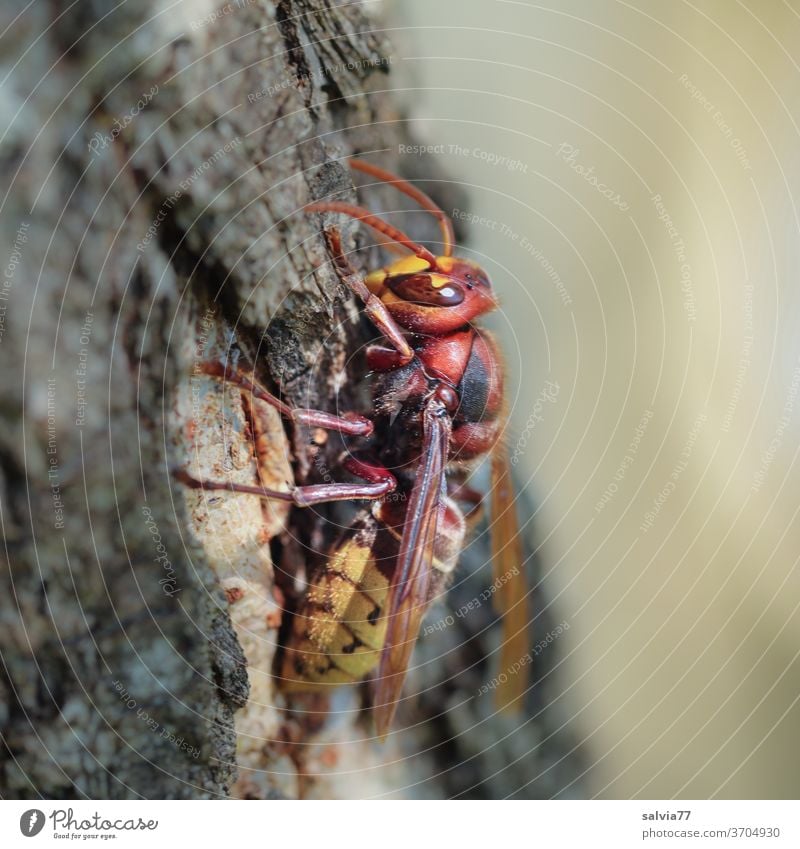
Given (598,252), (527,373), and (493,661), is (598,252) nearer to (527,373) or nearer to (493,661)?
(527,373)

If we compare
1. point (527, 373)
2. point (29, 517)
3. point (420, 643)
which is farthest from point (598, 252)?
point (29, 517)

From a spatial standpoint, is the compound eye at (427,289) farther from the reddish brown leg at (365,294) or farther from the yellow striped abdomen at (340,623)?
the yellow striped abdomen at (340,623)

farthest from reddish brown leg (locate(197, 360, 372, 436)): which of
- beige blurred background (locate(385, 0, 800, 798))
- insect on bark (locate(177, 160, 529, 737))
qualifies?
beige blurred background (locate(385, 0, 800, 798))

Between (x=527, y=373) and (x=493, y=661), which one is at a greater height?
(x=527, y=373)

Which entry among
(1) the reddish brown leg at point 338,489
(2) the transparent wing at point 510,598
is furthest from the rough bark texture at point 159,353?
(2) the transparent wing at point 510,598

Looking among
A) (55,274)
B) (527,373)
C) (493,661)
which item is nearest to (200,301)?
(55,274)
